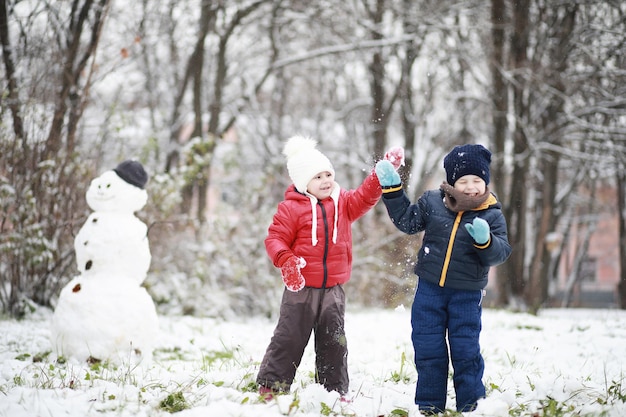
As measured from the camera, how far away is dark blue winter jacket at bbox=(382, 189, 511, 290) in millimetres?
3102

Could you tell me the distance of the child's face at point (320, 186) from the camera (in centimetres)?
347

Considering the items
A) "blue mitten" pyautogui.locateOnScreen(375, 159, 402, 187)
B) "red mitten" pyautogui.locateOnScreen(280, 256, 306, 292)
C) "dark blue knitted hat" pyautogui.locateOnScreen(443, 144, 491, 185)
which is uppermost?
"dark blue knitted hat" pyautogui.locateOnScreen(443, 144, 491, 185)

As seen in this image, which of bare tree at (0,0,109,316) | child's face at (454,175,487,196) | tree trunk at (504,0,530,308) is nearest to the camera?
child's face at (454,175,487,196)

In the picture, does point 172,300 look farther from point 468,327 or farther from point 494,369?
point 468,327

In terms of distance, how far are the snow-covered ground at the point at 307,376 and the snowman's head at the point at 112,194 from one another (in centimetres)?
125

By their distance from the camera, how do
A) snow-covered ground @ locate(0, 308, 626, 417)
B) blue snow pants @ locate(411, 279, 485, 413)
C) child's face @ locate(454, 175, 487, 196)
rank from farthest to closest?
1. child's face @ locate(454, 175, 487, 196)
2. blue snow pants @ locate(411, 279, 485, 413)
3. snow-covered ground @ locate(0, 308, 626, 417)

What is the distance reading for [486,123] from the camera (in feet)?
55.1

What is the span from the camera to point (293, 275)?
3.16 metres

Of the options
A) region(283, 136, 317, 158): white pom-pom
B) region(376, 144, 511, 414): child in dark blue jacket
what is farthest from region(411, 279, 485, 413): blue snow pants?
region(283, 136, 317, 158): white pom-pom

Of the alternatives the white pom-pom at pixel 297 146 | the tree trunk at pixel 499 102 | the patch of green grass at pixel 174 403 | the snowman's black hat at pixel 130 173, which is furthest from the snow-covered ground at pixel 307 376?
the tree trunk at pixel 499 102

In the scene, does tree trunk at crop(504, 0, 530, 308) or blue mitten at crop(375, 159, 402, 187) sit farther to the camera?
tree trunk at crop(504, 0, 530, 308)

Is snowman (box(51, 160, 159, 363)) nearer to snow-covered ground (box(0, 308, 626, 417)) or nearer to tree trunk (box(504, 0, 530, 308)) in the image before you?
snow-covered ground (box(0, 308, 626, 417))

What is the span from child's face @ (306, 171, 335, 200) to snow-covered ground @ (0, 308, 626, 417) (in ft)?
2.77

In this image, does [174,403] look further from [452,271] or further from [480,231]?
[480,231]
